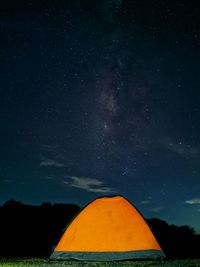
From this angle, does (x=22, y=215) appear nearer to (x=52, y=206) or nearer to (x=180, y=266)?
(x=52, y=206)

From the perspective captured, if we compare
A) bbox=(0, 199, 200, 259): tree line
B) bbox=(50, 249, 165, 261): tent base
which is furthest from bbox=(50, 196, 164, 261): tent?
bbox=(0, 199, 200, 259): tree line

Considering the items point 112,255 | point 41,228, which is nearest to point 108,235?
point 112,255

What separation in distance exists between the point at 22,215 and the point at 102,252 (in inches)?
615

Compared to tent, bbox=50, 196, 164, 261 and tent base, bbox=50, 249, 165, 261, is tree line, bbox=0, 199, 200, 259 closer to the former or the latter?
tent, bbox=50, 196, 164, 261

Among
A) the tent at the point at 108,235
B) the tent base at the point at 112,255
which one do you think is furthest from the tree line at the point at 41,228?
the tent base at the point at 112,255

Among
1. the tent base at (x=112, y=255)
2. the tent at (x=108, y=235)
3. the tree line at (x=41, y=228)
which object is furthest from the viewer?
the tree line at (x=41, y=228)

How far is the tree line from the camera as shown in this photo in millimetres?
17859

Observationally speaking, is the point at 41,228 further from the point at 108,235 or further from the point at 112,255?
the point at 112,255

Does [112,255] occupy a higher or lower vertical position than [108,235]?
lower

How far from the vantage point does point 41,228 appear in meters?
22.7

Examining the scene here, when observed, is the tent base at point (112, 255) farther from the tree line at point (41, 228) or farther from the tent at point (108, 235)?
the tree line at point (41, 228)

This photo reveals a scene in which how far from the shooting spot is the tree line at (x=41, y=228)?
17.9 m

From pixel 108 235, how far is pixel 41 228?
12852mm

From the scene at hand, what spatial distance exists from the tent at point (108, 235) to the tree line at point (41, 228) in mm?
5612
